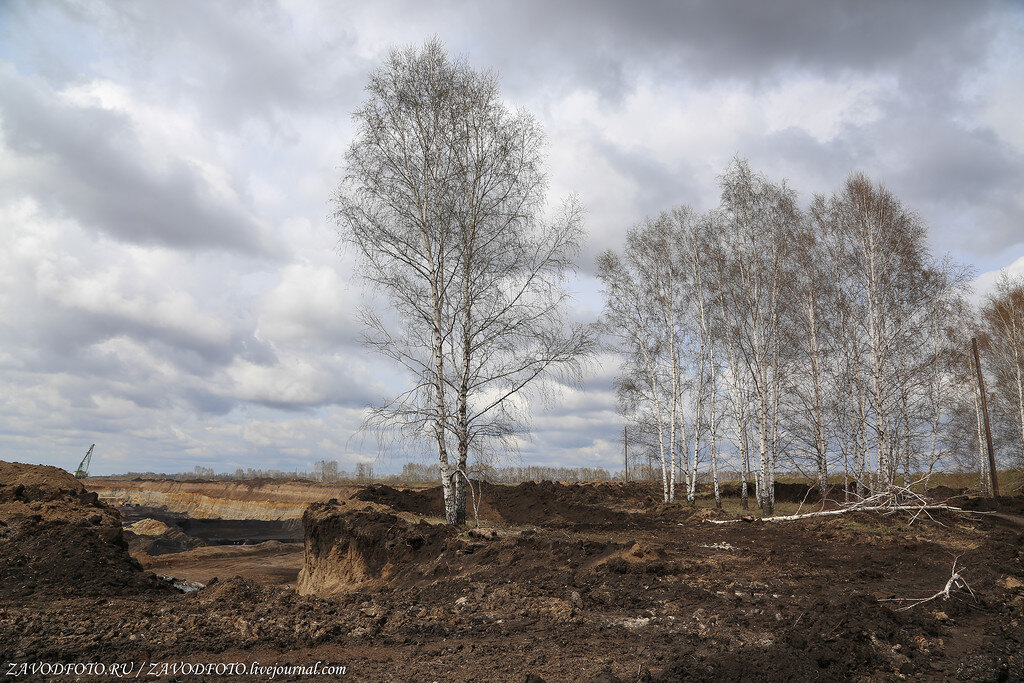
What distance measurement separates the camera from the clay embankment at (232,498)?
33.0 metres

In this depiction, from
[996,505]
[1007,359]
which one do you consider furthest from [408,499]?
[1007,359]

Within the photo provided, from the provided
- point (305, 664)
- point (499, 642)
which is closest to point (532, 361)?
point (499, 642)

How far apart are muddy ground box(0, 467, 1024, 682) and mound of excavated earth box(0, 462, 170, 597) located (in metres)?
0.04

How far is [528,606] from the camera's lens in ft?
21.8

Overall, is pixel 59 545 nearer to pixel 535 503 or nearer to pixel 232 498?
pixel 535 503

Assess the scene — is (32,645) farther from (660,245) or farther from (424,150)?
(660,245)

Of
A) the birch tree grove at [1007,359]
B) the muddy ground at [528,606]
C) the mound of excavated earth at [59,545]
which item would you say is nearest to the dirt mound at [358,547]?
the muddy ground at [528,606]

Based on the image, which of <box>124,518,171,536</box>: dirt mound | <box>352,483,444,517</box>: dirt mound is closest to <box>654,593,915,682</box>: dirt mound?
<box>352,483,444,517</box>: dirt mound

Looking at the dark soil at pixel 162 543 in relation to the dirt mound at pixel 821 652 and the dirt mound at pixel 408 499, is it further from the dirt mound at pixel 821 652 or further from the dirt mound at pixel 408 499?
the dirt mound at pixel 821 652

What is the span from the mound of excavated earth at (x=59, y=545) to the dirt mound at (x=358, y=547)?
294 cm

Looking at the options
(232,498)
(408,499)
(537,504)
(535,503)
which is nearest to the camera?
(537,504)

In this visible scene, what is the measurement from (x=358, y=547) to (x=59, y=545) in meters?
5.06

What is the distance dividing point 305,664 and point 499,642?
6.25 feet

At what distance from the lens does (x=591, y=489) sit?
24000 mm
